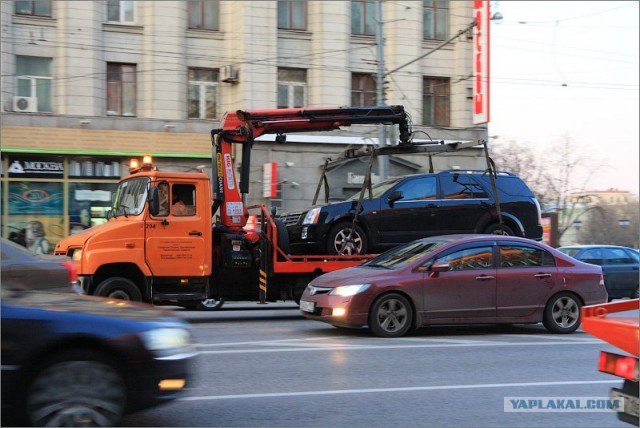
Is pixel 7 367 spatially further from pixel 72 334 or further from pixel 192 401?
pixel 192 401

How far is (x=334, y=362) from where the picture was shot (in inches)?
326

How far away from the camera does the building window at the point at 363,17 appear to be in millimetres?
26344

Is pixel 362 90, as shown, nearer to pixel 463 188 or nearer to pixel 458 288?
pixel 463 188

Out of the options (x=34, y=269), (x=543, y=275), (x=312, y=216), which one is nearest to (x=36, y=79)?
(x=312, y=216)

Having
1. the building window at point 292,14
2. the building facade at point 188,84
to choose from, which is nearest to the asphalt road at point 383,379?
the building facade at point 188,84

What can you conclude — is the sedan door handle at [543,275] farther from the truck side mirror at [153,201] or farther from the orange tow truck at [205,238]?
the truck side mirror at [153,201]

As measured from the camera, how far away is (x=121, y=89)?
23.8 m

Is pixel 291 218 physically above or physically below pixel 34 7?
below

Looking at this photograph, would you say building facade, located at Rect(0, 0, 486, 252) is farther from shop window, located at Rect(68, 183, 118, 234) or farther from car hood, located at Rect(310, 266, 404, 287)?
car hood, located at Rect(310, 266, 404, 287)

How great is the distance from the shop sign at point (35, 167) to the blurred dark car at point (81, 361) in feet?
60.6

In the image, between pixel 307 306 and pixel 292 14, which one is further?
pixel 292 14

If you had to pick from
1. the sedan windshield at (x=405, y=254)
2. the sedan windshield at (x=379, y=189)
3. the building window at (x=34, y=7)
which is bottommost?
the sedan windshield at (x=405, y=254)

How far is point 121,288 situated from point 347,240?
13.1 feet

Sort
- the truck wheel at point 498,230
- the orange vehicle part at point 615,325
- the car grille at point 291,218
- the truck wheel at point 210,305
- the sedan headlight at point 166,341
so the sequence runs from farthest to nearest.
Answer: the truck wheel at point 210,305
the car grille at point 291,218
the truck wheel at point 498,230
the sedan headlight at point 166,341
the orange vehicle part at point 615,325
